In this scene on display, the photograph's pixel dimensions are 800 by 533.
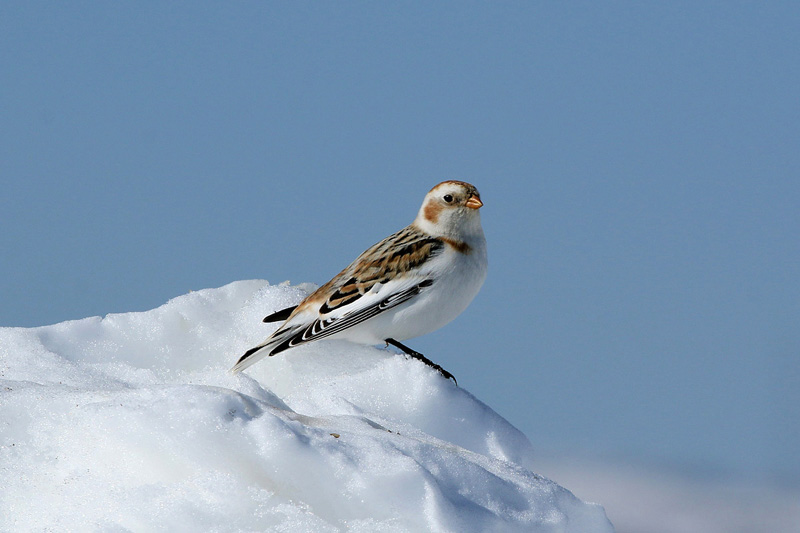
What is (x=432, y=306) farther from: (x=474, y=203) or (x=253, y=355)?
(x=253, y=355)

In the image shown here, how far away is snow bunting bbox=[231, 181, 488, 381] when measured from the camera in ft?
19.3

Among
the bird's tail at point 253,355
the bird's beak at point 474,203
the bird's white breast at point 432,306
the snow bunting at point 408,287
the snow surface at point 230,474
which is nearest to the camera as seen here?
the snow surface at point 230,474

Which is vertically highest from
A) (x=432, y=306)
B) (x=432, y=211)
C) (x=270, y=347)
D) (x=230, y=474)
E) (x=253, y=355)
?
(x=432, y=211)

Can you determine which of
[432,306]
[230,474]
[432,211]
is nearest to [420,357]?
[432,306]

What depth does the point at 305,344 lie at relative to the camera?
5746mm

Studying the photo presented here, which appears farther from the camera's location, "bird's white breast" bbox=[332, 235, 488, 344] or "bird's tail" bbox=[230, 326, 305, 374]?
"bird's white breast" bbox=[332, 235, 488, 344]

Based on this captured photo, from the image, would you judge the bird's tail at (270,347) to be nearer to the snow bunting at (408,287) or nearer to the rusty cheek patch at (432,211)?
the snow bunting at (408,287)

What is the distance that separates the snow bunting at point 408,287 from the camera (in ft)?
19.3

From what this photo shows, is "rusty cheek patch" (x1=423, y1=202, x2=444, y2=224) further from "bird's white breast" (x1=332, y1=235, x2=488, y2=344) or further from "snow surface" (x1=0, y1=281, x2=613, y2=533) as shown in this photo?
"snow surface" (x1=0, y1=281, x2=613, y2=533)

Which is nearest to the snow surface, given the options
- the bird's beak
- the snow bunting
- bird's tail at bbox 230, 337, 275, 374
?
bird's tail at bbox 230, 337, 275, 374

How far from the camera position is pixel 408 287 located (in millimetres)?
6020

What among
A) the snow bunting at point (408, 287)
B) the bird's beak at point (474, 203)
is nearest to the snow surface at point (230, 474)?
the snow bunting at point (408, 287)

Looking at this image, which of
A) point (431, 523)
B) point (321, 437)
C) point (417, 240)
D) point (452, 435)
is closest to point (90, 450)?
point (321, 437)

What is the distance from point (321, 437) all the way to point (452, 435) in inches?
69.6
